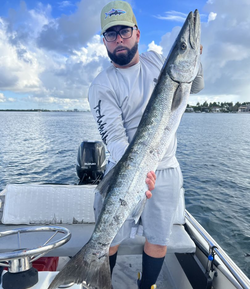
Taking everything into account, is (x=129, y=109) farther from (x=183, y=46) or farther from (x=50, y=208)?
(x=50, y=208)

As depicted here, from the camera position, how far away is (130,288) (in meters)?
4.19

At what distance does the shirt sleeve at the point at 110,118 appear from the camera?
3062mm

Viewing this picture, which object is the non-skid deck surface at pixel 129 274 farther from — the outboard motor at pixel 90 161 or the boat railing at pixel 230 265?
the outboard motor at pixel 90 161

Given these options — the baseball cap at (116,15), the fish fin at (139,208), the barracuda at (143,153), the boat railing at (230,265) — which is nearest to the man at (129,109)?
the baseball cap at (116,15)

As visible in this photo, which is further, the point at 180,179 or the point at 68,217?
the point at 68,217

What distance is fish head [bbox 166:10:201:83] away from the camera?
8.88ft

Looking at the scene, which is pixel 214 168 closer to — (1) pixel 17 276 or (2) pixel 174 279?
(2) pixel 174 279

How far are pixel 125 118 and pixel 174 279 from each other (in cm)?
302

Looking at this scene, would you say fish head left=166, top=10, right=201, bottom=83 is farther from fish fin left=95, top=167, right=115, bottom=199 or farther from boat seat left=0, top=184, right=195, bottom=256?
boat seat left=0, top=184, right=195, bottom=256

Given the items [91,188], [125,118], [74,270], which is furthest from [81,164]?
[74,270]

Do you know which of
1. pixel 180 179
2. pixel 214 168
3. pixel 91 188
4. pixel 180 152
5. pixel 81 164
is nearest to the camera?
pixel 180 179

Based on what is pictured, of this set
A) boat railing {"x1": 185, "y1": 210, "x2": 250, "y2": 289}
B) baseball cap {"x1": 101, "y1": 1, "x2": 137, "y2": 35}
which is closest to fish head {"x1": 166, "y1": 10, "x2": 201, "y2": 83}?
baseball cap {"x1": 101, "y1": 1, "x2": 137, "y2": 35}

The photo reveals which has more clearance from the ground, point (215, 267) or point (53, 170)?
point (215, 267)

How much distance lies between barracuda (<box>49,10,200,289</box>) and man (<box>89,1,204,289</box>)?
1.19 ft
